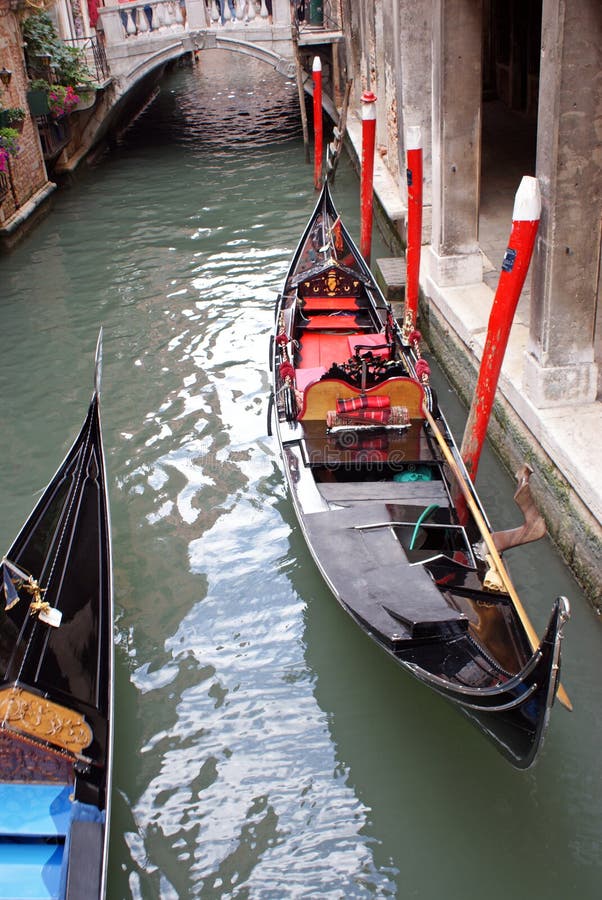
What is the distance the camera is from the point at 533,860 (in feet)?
7.09

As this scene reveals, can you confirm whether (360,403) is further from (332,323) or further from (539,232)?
(332,323)

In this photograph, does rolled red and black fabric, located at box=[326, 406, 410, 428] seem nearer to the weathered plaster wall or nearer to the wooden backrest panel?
the wooden backrest panel

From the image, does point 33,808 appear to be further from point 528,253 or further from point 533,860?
point 528,253

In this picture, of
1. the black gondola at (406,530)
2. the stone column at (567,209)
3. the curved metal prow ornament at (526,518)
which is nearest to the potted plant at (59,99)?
the black gondola at (406,530)

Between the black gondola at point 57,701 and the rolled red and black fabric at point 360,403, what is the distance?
1.01 meters

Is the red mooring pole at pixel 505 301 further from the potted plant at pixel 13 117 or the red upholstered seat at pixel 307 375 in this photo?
the potted plant at pixel 13 117

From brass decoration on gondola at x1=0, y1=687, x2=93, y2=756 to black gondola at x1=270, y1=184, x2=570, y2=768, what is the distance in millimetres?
794

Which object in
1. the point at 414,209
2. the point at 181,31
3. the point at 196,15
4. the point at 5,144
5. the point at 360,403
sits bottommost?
the point at 360,403

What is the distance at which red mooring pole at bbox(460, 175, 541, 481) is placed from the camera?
287cm

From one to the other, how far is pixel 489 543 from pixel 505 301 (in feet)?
3.01

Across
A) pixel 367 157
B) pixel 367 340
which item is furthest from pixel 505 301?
pixel 367 157

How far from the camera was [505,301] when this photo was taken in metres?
2.98

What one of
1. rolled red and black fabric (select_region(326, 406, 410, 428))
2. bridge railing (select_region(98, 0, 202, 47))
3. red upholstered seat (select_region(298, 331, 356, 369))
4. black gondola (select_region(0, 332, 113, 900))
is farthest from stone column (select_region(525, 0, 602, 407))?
bridge railing (select_region(98, 0, 202, 47))

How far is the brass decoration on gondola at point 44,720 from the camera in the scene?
2004mm
